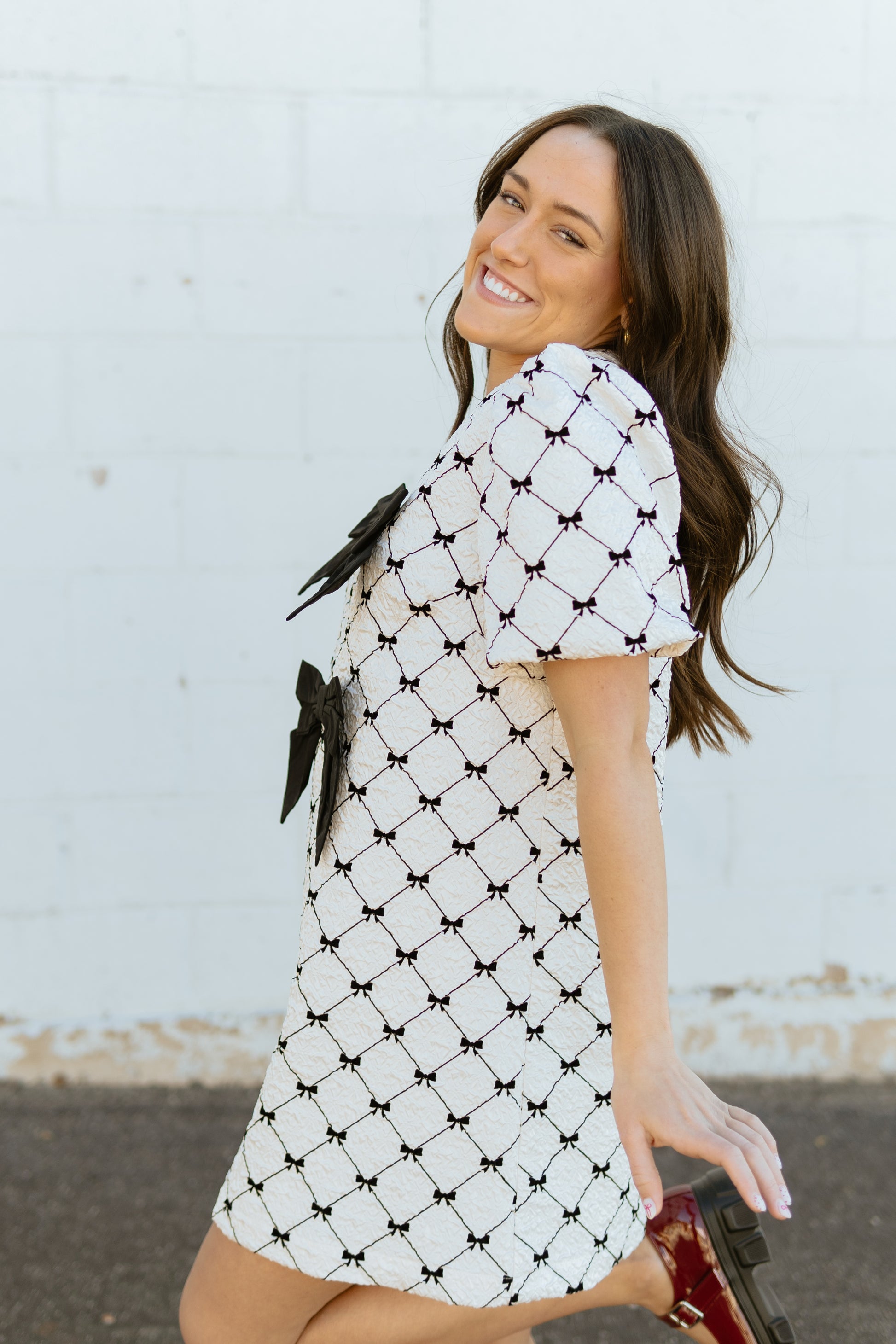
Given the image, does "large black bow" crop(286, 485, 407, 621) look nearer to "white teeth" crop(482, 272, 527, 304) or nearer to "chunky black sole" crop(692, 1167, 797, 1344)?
"white teeth" crop(482, 272, 527, 304)

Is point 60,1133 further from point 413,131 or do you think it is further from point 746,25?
point 746,25

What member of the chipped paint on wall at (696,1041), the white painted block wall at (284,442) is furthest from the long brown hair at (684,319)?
the chipped paint on wall at (696,1041)

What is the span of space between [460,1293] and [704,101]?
2288mm

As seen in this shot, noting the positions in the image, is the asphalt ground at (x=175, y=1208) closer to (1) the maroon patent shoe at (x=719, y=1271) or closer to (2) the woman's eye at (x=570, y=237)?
(1) the maroon patent shoe at (x=719, y=1271)

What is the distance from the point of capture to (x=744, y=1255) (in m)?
1.58

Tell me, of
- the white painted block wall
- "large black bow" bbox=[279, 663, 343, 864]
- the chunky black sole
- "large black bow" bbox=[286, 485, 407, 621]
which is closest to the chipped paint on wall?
the white painted block wall

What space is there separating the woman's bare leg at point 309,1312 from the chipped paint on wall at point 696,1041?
55.2 inches

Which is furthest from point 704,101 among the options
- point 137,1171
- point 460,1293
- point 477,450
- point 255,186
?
point 137,1171

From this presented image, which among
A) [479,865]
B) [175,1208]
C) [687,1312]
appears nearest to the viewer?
[479,865]

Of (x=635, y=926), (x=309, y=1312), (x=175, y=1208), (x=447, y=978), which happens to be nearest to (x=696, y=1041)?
(x=175, y=1208)

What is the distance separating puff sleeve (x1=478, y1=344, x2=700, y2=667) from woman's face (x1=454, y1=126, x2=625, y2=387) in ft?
0.74

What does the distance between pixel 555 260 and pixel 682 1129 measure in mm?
876

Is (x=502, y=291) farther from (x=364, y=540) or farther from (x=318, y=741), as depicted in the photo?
(x=318, y=741)

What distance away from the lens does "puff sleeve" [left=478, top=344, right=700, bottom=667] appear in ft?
3.34
